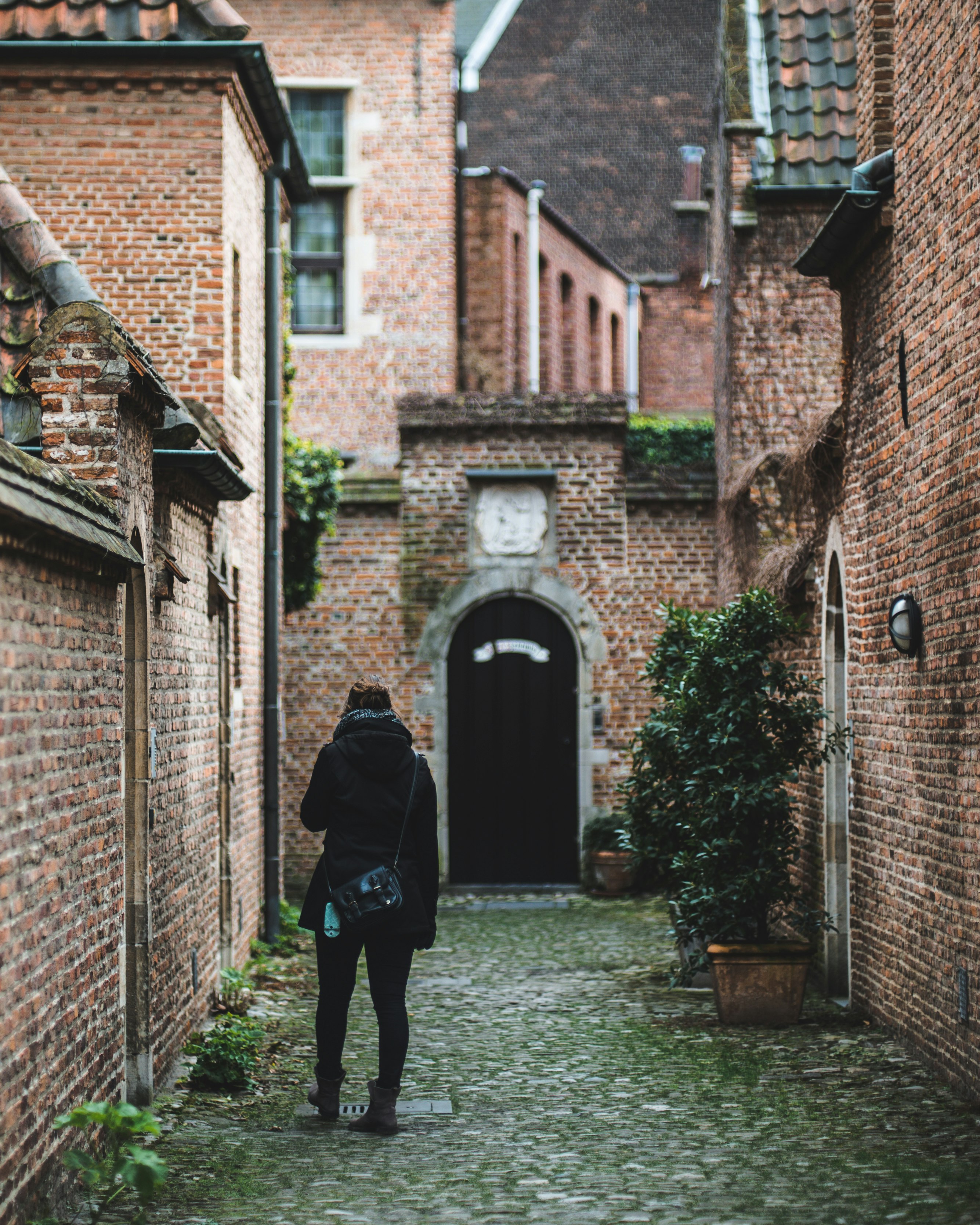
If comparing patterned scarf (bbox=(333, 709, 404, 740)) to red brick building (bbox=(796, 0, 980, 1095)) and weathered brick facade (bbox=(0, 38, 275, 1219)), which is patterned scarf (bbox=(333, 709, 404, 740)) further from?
red brick building (bbox=(796, 0, 980, 1095))

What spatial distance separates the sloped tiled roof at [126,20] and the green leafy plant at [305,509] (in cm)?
434

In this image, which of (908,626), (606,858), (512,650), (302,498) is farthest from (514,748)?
(908,626)

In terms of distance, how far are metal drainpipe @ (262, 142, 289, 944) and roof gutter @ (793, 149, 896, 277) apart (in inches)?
201

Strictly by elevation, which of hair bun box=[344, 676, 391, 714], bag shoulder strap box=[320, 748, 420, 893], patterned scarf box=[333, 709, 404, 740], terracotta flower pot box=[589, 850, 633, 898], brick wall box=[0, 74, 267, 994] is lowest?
terracotta flower pot box=[589, 850, 633, 898]

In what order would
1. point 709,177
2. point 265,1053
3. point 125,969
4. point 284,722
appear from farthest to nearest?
point 709,177
point 284,722
point 265,1053
point 125,969

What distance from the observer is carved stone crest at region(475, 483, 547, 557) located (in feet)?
54.6

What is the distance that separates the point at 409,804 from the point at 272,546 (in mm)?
6425

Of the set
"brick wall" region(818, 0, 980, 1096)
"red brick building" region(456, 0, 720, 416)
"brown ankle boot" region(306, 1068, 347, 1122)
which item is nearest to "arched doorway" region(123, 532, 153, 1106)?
"brown ankle boot" region(306, 1068, 347, 1122)

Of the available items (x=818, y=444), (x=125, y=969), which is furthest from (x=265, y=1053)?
(x=818, y=444)

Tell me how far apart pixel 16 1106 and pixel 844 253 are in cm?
679

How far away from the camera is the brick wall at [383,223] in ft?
64.9

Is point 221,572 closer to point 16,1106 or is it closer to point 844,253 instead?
point 844,253

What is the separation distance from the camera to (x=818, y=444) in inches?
392

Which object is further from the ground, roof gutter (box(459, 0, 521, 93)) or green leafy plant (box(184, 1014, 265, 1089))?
roof gutter (box(459, 0, 521, 93))
